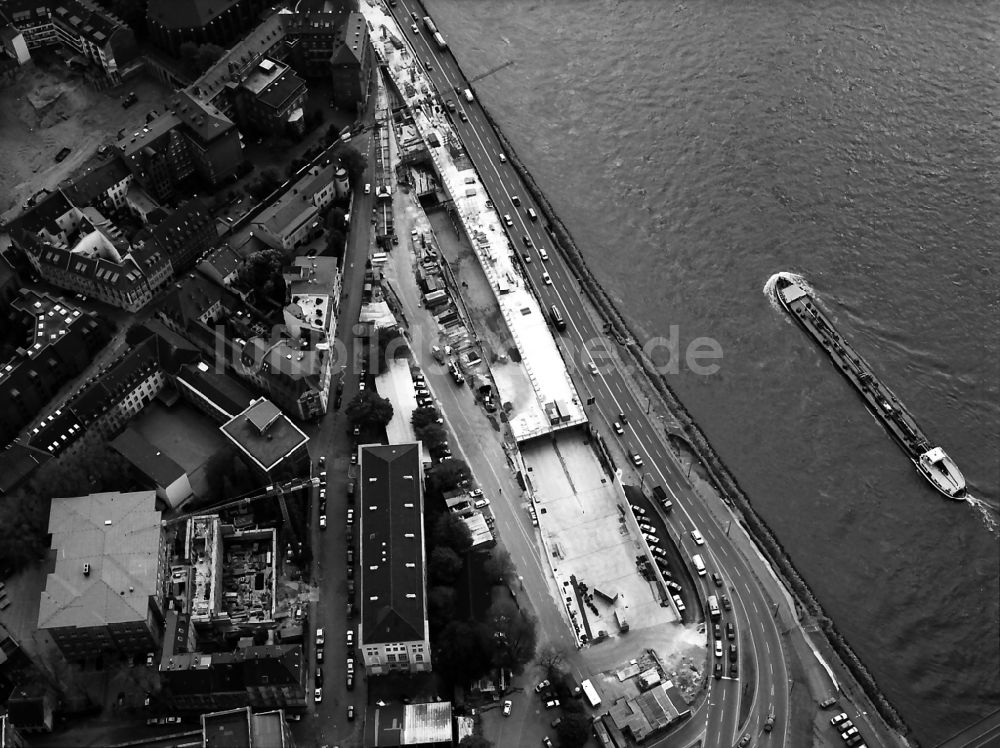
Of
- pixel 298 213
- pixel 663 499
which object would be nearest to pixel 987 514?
pixel 663 499

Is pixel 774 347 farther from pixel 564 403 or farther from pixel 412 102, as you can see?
pixel 412 102

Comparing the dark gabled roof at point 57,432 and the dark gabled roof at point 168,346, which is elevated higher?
the dark gabled roof at point 168,346

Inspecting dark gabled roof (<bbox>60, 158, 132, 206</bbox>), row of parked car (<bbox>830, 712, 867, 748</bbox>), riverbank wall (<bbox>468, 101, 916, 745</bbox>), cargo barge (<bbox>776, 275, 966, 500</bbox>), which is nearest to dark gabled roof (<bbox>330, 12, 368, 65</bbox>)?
→ riverbank wall (<bbox>468, 101, 916, 745</bbox>)

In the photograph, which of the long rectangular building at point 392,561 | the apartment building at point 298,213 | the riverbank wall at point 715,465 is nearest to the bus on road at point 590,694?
the long rectangular building at point 392,561

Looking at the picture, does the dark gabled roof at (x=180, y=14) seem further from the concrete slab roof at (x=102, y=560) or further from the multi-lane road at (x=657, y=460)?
the concrete slab roof at (x=102, y=560)

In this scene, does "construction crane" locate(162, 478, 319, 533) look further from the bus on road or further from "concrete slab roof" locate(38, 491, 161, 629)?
the bus on road

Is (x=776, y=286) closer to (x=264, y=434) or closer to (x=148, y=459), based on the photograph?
(x=264, y=434)
